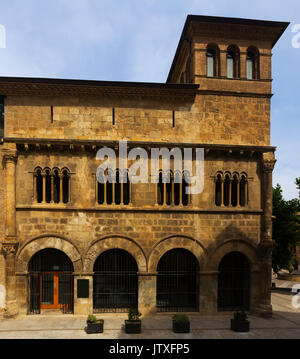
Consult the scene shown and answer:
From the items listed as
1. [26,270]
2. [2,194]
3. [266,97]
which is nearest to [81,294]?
[26,270]

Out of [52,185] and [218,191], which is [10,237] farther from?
[218,191]

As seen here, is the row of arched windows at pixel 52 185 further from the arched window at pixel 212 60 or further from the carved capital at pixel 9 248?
the arched window at pixel 212 60

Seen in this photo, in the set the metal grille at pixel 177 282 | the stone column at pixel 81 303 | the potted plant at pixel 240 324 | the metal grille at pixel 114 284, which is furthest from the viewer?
the metal grille at pixel 177 282

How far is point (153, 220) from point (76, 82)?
8.86m

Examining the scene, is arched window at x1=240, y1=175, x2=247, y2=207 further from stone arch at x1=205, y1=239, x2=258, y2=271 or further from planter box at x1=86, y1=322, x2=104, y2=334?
planter box at x1=86, y1=322, x2=104, y2=334

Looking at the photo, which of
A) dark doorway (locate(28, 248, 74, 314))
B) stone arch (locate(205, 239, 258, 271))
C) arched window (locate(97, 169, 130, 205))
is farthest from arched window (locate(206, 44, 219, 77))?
dark doorway (locate(28, 248, 74, 314))

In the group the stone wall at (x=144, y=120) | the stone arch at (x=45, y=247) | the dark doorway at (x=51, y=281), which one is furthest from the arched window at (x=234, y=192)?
the dark doorway at (x=51, y=281)

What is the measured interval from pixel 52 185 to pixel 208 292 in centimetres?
1056

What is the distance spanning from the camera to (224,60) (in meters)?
17.8

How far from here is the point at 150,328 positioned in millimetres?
14828

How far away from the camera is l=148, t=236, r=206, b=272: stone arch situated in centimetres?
1667

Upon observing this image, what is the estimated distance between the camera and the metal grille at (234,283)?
57.5 ft

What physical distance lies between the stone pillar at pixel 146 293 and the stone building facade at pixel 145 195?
6cm

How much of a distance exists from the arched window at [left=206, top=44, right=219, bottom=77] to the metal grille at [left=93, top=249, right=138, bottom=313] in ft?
38.7
